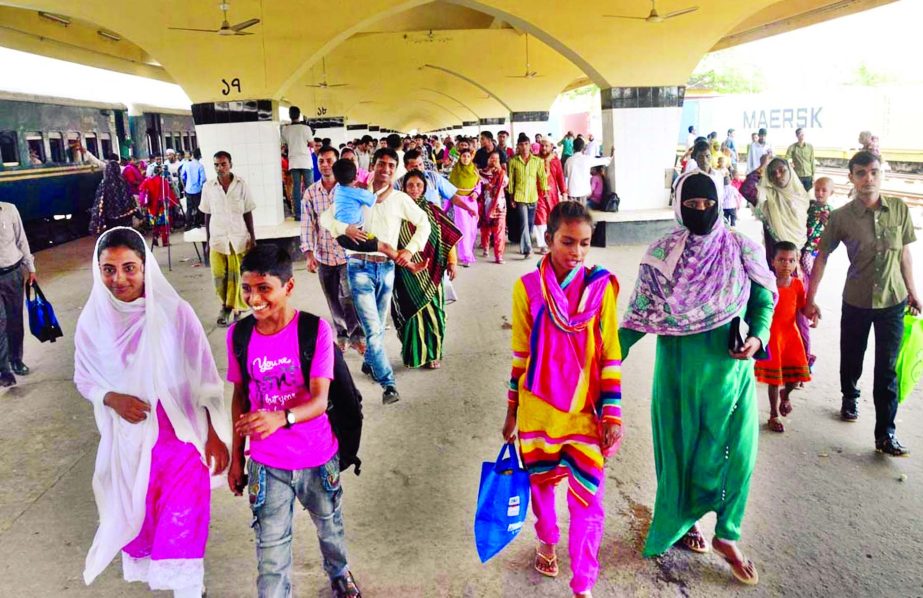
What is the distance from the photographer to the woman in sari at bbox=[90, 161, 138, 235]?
11.9 meters

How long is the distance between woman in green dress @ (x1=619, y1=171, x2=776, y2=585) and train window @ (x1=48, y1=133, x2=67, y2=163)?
1323 cm

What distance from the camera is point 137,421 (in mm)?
2320

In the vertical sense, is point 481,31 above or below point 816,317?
above

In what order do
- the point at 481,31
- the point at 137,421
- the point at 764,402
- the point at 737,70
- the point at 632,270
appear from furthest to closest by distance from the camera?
the point at 737,70, the point at 481,31, the point at 632,270, the point at 764,402, the point at 137,421

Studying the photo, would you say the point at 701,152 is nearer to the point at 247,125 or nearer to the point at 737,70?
the point at 247,125

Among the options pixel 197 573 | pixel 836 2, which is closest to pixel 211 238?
pixel 197 573

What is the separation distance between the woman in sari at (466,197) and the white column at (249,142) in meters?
2.75

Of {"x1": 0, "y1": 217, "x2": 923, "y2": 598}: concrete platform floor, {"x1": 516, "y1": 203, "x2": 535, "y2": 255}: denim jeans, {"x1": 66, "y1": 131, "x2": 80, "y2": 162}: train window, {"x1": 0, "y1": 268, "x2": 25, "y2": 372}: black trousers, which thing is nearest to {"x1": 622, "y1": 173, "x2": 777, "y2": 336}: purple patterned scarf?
{"x1": 0, "y1": 217, "x2": 923, "y2": 598}: concrete platform floor

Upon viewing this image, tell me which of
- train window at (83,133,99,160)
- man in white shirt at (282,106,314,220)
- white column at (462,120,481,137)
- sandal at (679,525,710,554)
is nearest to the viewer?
sandal at (679,525,710,554)

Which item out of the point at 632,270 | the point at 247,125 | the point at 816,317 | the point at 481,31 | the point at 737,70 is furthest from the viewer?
the point at 737,70

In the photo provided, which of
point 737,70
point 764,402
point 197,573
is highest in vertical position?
point 737,70

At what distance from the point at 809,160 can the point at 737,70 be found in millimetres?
41504

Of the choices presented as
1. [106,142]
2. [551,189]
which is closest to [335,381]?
[551,189]

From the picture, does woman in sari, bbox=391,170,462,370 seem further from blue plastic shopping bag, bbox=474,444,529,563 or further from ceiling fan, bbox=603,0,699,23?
ceiling fan, bbox=603,0,699,23
